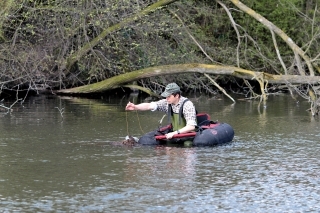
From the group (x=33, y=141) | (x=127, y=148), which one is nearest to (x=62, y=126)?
(x=33, y=141)

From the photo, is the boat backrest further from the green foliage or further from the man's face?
the green foliage

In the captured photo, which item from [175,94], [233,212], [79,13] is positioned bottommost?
[233,212]

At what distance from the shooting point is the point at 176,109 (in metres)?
13.4

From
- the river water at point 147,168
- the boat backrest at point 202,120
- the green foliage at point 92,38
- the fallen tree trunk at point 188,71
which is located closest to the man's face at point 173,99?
the boat backrest at point 202,120

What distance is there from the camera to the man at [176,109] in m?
13.2

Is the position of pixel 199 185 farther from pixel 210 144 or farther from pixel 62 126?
pixel 62 126

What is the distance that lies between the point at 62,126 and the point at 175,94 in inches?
143

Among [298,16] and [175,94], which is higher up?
[298,16]

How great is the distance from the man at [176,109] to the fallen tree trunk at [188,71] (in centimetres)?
749

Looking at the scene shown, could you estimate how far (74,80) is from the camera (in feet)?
81.1

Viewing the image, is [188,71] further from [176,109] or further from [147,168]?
[147,168]

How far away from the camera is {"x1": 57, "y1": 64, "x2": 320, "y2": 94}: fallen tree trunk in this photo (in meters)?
20.8

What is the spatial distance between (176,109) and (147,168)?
2.59 metres

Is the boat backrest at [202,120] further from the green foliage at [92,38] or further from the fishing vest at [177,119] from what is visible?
the green foliage at [92,38]
